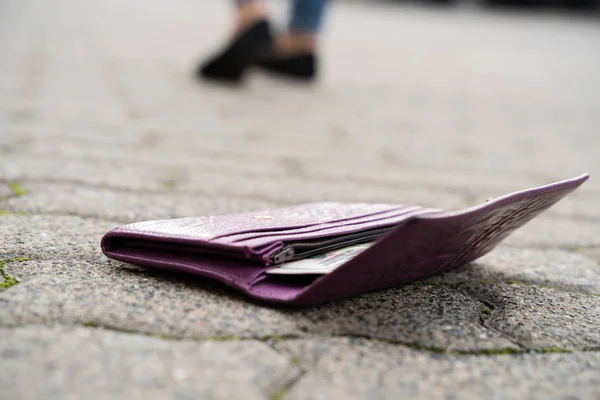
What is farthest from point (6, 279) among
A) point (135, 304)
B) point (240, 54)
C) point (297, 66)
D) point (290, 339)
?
point (297, 66)

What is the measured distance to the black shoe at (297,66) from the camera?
4.06 meters

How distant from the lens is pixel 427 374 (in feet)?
2.75

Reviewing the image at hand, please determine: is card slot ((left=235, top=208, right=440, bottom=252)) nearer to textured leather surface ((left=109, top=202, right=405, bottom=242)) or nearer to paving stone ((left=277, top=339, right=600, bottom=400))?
textured leather surface ((left=109, top=202, right=405, bottom=242))

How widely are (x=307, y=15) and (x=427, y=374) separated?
3.22 metres

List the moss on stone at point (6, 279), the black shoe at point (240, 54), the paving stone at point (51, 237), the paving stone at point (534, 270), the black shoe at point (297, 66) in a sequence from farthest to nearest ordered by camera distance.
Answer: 1. the black shoe at point (297, 66)
2. the black shoe at point (240, 54)
3. the paving stone at point (534, 270)
4. the paving stone at point (51, 237)
5. the moss on stone at point (6, 279)

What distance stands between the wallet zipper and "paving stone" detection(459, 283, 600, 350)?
18 cm

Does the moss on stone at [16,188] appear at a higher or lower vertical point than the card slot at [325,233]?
lower

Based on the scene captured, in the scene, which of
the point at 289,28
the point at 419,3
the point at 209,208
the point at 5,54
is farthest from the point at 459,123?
the point at 419,3

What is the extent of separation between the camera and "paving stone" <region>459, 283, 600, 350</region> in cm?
98

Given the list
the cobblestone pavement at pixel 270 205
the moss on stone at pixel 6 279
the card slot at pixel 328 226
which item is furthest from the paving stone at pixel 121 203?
the card slot at pixel 328 226

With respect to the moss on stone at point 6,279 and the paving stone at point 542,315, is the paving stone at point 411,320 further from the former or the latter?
the moss on stone at point 6,279

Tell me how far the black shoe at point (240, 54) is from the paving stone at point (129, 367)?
285cm

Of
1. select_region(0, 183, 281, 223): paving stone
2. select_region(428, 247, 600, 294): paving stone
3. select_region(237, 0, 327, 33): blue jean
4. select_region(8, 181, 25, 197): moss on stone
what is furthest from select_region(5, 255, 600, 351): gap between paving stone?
select_region(237, 0, 327, 33): blue jean

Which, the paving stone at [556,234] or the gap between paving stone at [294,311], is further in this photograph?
the paving stone at [556,234]
